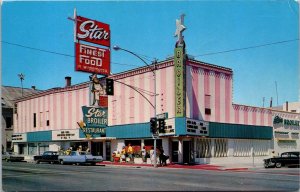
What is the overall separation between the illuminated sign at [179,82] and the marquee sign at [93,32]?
343 inches

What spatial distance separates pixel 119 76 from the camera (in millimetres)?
41375

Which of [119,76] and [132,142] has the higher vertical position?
[119,76]

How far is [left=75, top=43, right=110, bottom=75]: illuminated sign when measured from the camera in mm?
37219

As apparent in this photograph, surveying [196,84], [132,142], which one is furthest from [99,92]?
[196,84]

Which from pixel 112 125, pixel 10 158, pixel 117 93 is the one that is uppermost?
pixel 117 93

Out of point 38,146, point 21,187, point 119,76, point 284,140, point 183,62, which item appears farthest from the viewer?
point 38,146

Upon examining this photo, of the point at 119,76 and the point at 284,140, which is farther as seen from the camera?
the point at 284,140

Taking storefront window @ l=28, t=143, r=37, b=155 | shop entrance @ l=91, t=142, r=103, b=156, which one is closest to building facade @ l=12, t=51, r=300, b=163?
shop entrance @ l=91, t=142, r=103, b=156

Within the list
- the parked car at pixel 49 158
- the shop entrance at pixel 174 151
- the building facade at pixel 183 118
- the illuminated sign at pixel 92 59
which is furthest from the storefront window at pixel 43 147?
the shop entrance at pixel 174 151

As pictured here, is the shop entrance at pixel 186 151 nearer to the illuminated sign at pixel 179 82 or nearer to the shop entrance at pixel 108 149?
the illuminated sign at pixel 179 82

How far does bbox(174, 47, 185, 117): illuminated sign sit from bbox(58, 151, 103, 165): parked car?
825cm

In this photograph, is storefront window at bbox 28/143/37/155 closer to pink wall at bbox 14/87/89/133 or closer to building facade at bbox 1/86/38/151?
pink wall at bbox 14/87/89/133

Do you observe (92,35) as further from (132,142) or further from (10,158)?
(10,158)

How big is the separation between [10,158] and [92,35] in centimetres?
1882
